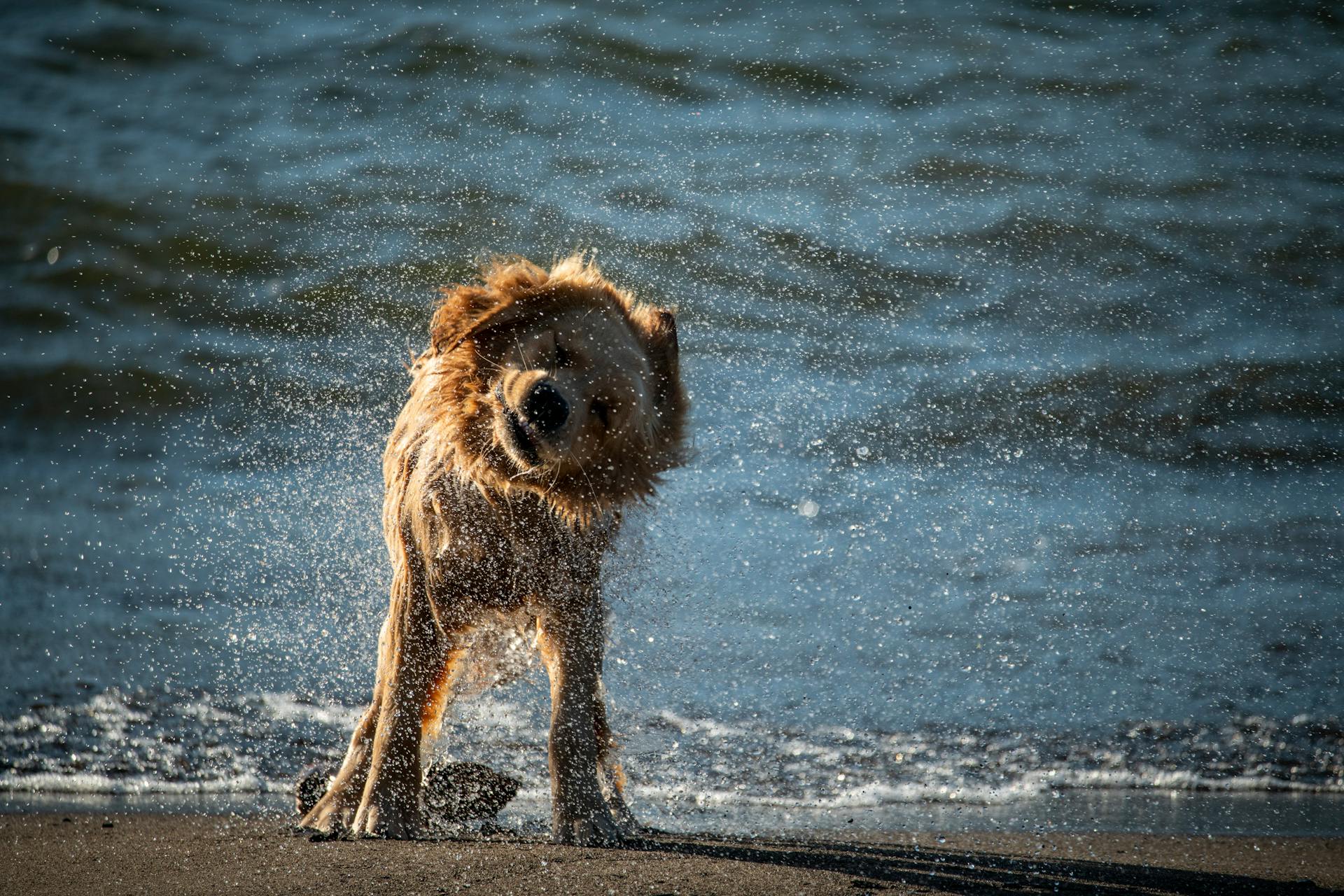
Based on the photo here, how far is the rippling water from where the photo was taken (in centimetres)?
677

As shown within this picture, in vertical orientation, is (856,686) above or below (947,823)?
below

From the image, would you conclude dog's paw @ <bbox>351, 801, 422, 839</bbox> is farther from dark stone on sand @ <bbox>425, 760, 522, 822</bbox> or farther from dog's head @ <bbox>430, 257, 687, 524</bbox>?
dog's head @ <bbox>430, 257, 687, 524</bbox>

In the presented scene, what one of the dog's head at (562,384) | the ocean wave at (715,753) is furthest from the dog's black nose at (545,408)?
the ocean wave at (715,753)

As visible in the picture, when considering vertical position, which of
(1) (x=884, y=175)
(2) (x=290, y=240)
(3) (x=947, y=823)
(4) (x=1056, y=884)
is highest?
(1) (x=884, y=175)

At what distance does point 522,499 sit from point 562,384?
0.50 meters

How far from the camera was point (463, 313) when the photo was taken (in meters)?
3.54

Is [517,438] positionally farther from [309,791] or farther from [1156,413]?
[1156,413]

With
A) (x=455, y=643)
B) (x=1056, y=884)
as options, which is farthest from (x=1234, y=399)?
(x=455, y=643)

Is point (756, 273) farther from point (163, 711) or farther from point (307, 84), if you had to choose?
point (163, 711)

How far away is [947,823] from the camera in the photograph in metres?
4.04

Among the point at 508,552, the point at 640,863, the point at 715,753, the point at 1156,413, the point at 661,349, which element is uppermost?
the point at 661,349

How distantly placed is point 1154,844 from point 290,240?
8035 millimetres

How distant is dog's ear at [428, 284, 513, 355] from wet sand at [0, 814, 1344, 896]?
5.29 ft

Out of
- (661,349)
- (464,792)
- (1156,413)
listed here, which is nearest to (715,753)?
(464,792)
